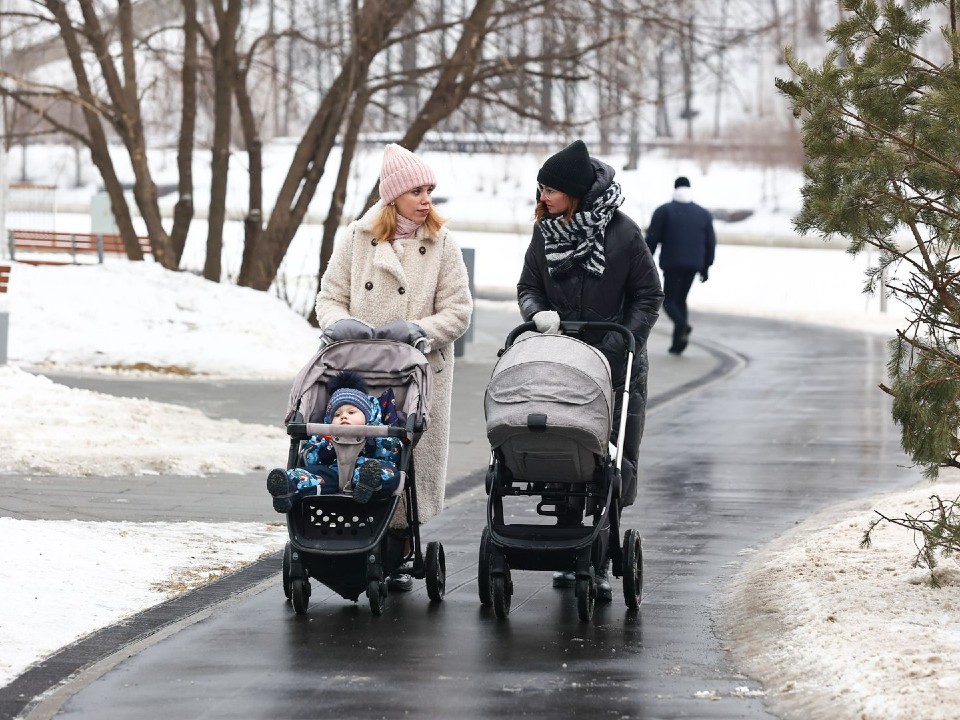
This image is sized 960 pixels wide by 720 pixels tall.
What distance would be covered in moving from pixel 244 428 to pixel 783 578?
6015 millimetres

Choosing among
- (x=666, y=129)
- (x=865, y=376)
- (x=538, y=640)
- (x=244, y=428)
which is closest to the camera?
(x=538, y=640)

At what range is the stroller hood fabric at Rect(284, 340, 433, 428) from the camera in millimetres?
6953

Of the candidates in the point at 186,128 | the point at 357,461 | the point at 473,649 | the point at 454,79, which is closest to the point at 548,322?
the point at 357,461

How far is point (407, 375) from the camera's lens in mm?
6996

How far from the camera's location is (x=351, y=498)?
22.1ft

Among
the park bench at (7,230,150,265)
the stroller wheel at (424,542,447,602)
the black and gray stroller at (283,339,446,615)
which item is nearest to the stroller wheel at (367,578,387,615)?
the black and gray stroller at (283,339,446,615)

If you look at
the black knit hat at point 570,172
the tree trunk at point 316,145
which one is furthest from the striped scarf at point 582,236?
the tree trunk at point 316,145

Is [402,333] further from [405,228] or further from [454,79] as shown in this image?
[454,79]

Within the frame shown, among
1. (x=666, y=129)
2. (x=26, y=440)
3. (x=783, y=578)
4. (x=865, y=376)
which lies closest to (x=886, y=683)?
(x=783, y=578)

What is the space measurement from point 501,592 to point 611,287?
1.36 metres

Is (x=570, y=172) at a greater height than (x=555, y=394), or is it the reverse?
(x=570, y=172)

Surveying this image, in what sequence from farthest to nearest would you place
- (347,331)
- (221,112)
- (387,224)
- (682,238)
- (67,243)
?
(67,243), (221,112), (682,238), (387,224), (347,331)

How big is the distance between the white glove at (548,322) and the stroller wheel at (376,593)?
1165 mm

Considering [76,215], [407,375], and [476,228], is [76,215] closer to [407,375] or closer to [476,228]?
[476,228]
